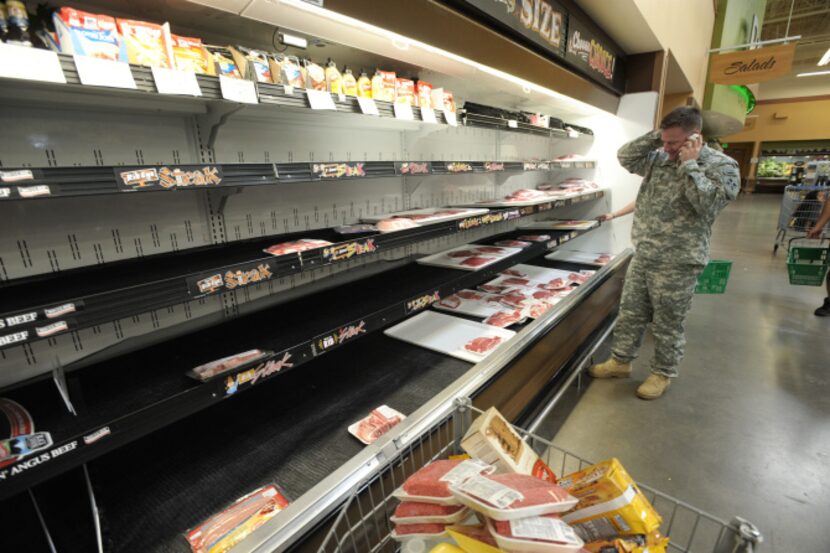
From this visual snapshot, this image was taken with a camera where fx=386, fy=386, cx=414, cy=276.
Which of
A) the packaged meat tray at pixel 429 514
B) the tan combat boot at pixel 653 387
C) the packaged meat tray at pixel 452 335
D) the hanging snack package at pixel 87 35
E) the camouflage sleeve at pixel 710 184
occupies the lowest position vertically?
the tan combat boot at pixel 653 387

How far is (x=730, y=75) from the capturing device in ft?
16.4

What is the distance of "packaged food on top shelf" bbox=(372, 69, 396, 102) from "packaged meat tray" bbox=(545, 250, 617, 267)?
114 inches

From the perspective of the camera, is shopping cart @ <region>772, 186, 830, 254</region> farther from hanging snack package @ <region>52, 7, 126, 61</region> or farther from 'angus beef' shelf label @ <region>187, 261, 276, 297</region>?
hanging snack package @ <region>52, 7, 126, 61</region>

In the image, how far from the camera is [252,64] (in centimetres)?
116

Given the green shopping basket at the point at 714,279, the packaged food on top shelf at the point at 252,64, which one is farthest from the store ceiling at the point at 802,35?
the packaged food on top shelf at the point at 252,64

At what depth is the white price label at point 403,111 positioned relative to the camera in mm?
1545

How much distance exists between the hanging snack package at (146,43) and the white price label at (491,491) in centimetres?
121

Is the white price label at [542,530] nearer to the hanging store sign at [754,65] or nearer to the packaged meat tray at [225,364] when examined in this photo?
the packaged meat tray at [225,364]

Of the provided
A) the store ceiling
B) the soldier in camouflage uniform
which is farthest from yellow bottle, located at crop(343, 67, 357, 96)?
the store ceiling

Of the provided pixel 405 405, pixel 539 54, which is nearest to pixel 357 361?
pixel 405 405

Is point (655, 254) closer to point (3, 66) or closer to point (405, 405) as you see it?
point (405, 405)

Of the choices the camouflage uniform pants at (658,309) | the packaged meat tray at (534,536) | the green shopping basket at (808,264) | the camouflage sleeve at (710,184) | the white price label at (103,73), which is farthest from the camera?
the green shopping basket at (808,264)

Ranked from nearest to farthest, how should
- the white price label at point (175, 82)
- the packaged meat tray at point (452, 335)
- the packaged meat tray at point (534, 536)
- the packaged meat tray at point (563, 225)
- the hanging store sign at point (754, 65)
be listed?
the packaged meat tray at point (534, 536)
the white price label at point (175, 82)
the packaged meat tray at point (452, 335)
the packaged meat tray at point (563, 225)
the hanging store sign at point (754, 65)

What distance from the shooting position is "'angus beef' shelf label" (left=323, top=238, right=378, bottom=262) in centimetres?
134
